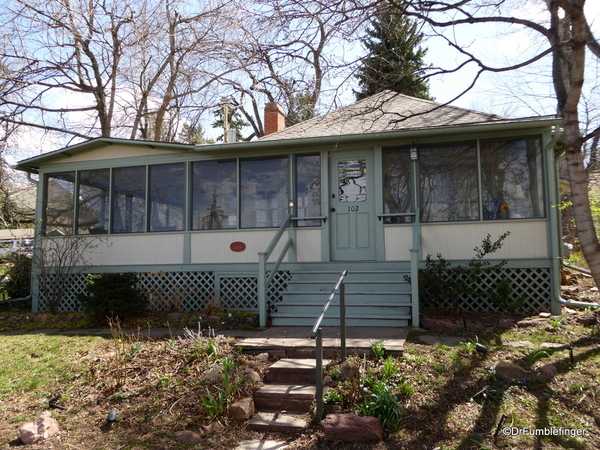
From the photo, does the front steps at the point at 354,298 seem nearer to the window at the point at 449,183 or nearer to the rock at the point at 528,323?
the window at the point at 449,183

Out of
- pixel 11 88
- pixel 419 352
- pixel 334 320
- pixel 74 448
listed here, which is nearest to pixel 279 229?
pixel 334 320

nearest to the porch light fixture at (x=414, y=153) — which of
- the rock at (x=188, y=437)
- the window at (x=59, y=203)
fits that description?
the rock at (x=188, y=437)

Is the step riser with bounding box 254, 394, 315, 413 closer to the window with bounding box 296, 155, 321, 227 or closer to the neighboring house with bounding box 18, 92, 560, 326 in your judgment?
the neighboring house with bounding box 18, 92, 560, 326

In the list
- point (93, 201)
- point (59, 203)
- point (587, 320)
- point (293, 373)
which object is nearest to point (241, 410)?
point (293, 373)

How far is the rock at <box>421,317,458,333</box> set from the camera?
6453mm

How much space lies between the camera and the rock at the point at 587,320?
654 centimetres

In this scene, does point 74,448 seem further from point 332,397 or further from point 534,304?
point 534,304

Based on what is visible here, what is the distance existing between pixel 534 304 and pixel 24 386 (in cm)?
726

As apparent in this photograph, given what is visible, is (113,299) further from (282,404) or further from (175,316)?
(282,404)

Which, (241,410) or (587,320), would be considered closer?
(241,410)

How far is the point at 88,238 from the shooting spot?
9.92 m

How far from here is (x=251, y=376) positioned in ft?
15.9

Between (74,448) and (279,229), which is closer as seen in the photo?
(74,448)

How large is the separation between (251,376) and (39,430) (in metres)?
1.91
